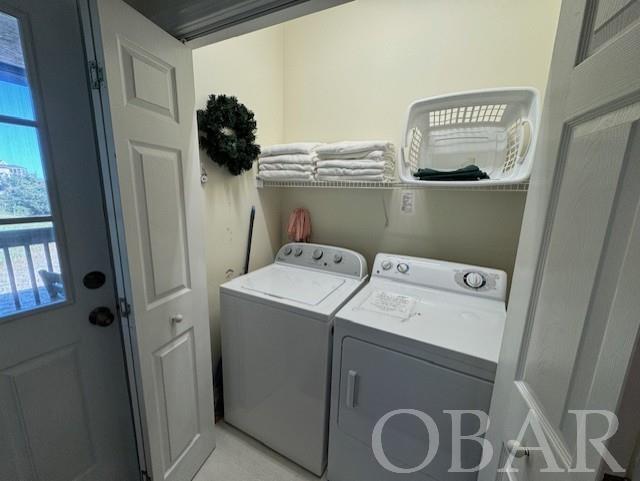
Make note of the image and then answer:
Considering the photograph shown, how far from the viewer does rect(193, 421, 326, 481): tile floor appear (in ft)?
5.14

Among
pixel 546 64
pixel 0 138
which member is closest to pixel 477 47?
pixel 546 64

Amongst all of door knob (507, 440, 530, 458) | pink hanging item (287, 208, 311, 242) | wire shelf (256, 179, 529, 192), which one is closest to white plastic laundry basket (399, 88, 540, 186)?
wire shelf (256, 179, 529, 192)

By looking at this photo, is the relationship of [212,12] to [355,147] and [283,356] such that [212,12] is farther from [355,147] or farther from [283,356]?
[283,356]

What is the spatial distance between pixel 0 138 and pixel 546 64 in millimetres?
2462

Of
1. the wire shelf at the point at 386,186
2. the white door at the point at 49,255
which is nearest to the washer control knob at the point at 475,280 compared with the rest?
the wire shelf at the point at 386,186

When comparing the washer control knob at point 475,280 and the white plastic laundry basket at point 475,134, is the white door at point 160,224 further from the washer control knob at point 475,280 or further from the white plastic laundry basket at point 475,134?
the washer control knob at point 475,280

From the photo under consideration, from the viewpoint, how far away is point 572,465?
50 cm

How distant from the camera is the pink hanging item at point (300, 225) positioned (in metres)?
2.28

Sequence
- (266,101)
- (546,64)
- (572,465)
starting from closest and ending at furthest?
(572,465) < (546,64) < (266,101)

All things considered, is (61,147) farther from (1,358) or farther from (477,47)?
(477,47)

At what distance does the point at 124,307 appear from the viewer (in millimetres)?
1057

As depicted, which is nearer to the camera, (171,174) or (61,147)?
(61,147)

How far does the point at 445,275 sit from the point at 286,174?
1289 millimetres

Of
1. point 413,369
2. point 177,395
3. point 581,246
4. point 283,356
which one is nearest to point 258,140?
point 283,356
